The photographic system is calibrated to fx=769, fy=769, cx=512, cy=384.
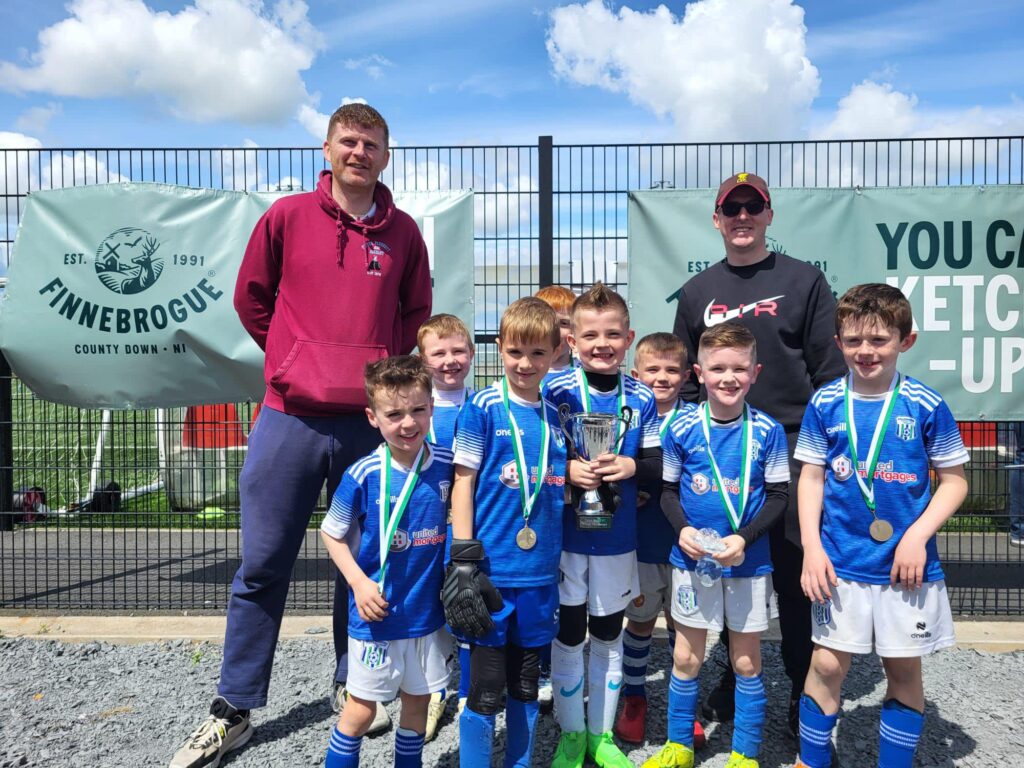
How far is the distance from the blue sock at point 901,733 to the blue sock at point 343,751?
6.32 ft

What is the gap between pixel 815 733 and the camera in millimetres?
2900

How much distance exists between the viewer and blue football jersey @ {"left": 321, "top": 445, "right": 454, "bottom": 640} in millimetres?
2670

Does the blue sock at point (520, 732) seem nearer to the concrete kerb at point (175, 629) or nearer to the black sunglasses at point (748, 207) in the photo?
the concrete kerb at point (175, 629)

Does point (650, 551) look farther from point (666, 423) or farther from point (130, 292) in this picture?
point (130, 292)

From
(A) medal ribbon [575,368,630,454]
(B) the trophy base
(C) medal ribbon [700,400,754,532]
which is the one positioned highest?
(A) medal ribbon [575,368,630,454]

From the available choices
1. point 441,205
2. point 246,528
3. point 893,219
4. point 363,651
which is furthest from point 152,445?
point 893,219

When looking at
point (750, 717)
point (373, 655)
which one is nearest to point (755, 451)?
point (750, 717)

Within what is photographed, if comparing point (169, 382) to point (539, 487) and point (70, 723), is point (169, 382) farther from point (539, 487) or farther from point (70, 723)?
point (539, 487)

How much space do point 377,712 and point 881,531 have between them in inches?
89.7

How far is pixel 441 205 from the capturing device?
213 inches

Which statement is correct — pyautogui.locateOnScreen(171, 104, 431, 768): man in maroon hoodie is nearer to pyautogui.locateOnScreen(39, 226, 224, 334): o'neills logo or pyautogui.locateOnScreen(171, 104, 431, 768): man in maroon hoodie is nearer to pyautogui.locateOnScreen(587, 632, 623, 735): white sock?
pyautogui.locateOnScreen(587, 632, 623, 735): white sock

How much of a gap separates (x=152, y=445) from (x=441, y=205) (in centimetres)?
528

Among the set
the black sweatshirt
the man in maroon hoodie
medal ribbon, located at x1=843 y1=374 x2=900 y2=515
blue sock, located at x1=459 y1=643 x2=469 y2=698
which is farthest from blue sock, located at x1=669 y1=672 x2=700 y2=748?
the man in maroon hoodie

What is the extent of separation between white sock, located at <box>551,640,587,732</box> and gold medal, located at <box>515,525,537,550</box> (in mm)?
534
